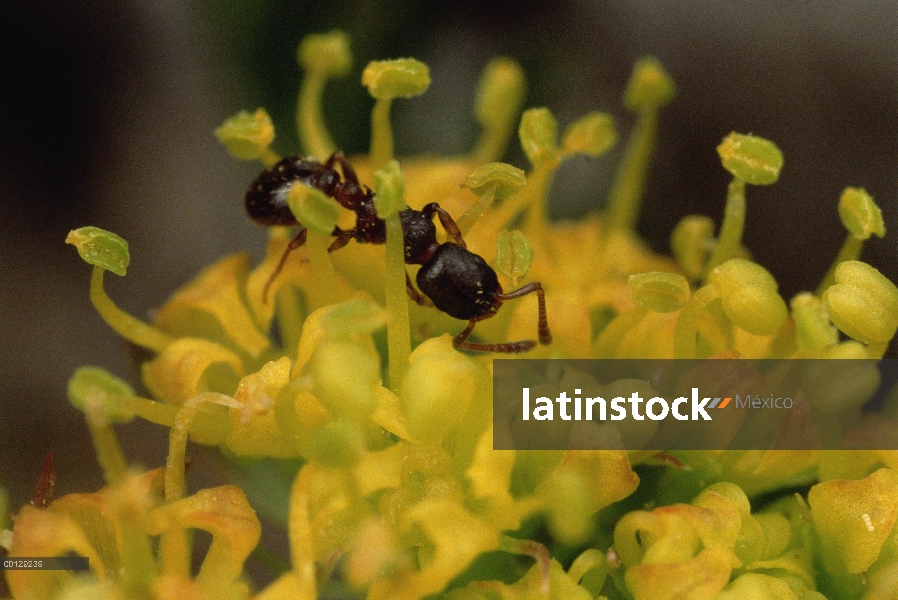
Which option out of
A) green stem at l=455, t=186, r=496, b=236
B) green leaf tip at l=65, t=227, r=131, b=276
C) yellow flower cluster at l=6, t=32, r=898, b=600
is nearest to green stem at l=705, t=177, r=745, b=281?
yellow flower cluster at l=6, t=32, r=898, b=600

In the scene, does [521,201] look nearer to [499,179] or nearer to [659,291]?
[499,179]

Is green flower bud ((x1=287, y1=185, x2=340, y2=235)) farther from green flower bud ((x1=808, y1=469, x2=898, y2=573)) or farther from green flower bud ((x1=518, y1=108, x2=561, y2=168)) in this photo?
green flower bud ((x1=808, y1=469, x2=898, y2=573))

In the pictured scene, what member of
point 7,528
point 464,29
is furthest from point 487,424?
point 464,29

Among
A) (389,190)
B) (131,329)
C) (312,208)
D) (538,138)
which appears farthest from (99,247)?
(538,138)

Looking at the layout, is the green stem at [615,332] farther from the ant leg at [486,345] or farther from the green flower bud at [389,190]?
the green flower bud at [389,190]

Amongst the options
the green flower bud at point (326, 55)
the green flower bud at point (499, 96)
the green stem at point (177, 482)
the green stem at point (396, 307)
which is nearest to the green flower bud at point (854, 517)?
the green stem at point (396, 307)

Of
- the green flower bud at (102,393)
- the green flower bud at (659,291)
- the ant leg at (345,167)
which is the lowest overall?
the green flower bud at (102,393)

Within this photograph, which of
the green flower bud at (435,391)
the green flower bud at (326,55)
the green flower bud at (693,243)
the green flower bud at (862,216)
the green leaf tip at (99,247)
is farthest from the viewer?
the green flower bud at (326,55)
